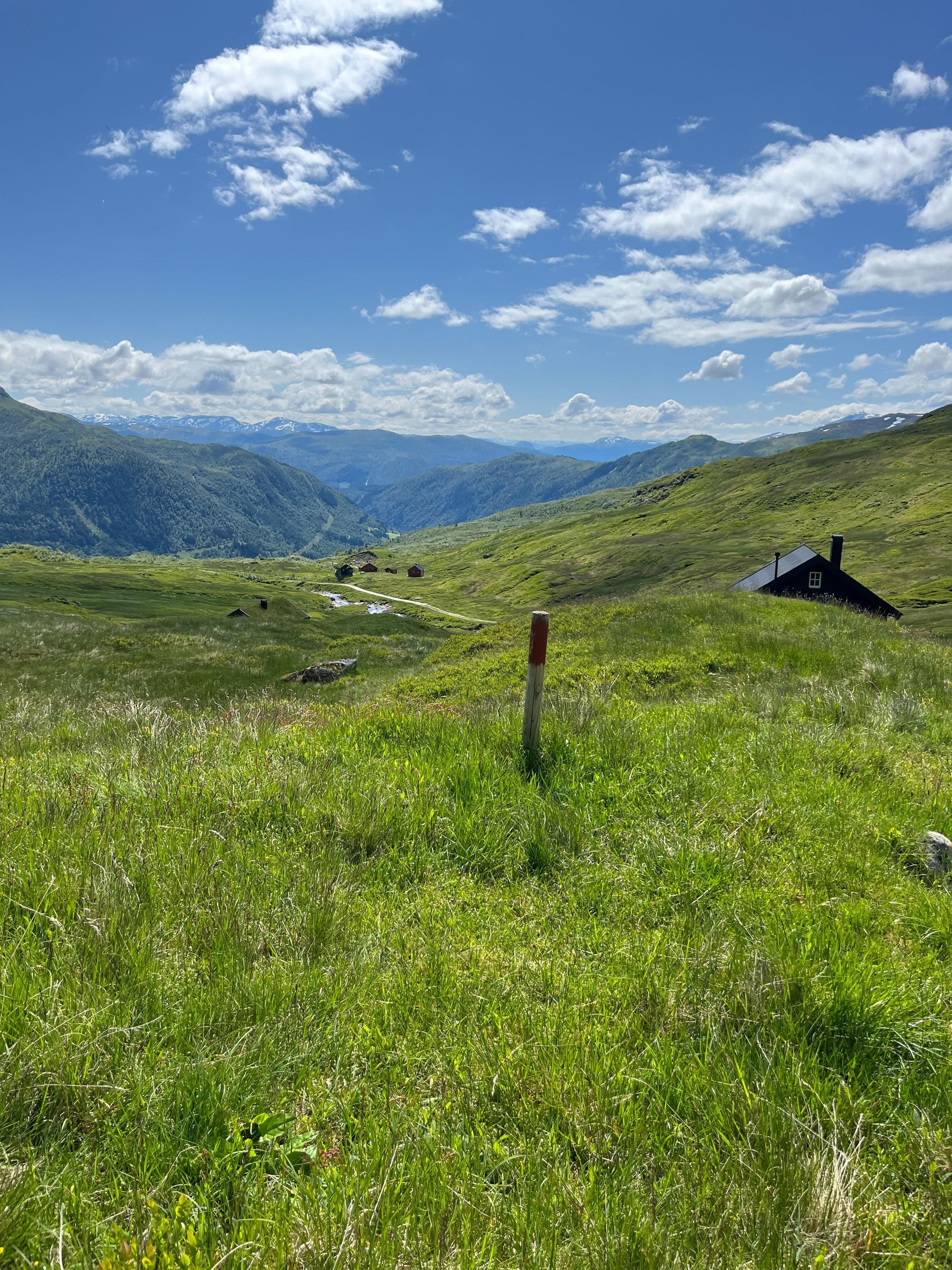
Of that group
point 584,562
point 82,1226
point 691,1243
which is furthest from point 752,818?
point 584,562

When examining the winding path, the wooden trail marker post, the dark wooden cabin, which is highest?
the dark wooden cabin

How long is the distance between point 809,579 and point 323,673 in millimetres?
53031

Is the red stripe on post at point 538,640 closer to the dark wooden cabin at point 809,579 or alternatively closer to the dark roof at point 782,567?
the dark roof at point 782,567

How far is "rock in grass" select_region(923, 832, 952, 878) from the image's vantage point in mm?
5180

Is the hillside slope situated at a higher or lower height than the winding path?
higher

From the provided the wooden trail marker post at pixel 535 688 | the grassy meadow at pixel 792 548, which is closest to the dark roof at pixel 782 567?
the grassy meadow at pixel 792 548

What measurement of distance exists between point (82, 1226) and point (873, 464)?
9431 inches

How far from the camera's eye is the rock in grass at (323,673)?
26766 mm

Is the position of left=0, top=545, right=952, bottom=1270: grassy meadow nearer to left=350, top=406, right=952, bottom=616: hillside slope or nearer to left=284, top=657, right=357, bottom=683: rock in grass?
left=284, top=657, right=357, bottom=683: rock in grass

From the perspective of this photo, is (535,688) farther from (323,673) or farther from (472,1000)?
(323,673)

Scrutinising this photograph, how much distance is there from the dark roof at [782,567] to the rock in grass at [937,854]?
187ft

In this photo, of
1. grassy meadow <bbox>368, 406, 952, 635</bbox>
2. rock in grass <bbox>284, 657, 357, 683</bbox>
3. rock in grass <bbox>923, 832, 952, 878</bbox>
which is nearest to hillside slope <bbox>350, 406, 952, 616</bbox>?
grassy meadow <bbox>368, 406, 952, 635</bbox>

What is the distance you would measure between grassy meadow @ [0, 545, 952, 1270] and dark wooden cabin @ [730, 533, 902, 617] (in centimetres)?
5744

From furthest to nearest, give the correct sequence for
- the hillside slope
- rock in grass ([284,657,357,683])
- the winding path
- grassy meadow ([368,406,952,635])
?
the winding path
the hillside slope
grassy meadow ([368,406,952,635])
rock in grass ([284,657,357,683])
